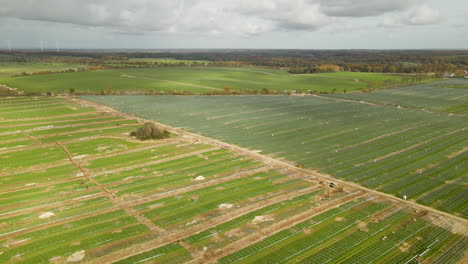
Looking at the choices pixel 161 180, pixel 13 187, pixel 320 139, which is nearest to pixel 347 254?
pixel 161 180

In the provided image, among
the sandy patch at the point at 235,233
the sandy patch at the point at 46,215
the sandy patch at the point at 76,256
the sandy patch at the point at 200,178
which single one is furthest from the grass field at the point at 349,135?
the sandy patch at the point at 46,215

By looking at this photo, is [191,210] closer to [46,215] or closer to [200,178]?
[200,178]

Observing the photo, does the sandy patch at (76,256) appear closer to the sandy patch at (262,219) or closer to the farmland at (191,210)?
the farmland at (191,210)

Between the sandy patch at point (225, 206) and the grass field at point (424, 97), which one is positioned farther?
the grass field at point (424, 97)

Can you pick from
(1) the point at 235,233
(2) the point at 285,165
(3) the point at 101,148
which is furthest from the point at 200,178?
(3) the point at 101,148

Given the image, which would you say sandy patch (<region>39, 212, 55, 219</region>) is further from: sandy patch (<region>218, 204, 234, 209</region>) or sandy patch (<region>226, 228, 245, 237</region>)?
sandy patch (<region>226, 228, 245, 237</region>)

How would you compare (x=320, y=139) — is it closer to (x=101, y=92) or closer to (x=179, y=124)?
(x=179, y=124)

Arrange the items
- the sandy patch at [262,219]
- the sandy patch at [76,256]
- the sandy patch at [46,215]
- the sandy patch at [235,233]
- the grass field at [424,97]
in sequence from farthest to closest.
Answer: the grass field at [424,97]
the sandy patch at [46,215]
the sandy patch at [262,219]
the sandy patch at [235,233]
the sandy patch at [76,256]
